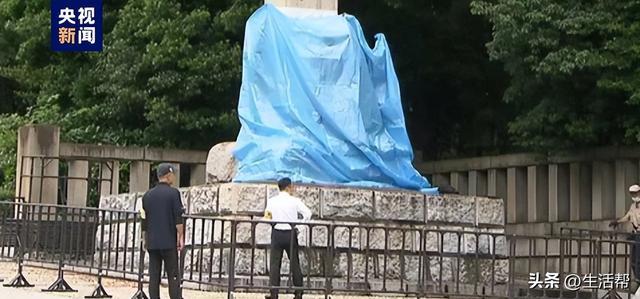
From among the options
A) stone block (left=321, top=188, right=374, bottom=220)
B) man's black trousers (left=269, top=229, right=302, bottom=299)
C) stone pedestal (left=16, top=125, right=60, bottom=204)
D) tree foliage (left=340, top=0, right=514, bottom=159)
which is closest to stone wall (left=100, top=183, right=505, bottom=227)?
stone block (left=321, top=188, right=374, bottom=220)

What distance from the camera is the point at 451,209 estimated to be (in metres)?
18.5

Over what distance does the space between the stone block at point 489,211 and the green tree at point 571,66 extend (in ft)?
9.92

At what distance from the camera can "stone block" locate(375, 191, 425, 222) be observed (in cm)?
1791

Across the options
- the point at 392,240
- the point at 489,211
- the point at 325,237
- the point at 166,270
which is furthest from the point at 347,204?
the point at 166,270

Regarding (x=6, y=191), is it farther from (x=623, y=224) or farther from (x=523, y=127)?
(x=623, y=224)

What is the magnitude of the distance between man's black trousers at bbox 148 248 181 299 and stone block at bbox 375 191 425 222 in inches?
182

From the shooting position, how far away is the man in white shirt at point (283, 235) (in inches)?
575

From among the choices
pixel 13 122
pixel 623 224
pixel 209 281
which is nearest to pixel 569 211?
pixel 623 224

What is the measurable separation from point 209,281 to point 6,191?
1202 centimetres

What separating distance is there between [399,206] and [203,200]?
103 inches

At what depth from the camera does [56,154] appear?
75.9 feet

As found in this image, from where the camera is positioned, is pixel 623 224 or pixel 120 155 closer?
pixel 623 224

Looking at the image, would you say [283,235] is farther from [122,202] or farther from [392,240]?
[122,202]

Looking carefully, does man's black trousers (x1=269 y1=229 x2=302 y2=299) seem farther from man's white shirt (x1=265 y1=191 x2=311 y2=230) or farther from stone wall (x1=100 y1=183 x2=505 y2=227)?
stone wall (x1=100 y1=183 x2=505 y2=227)
